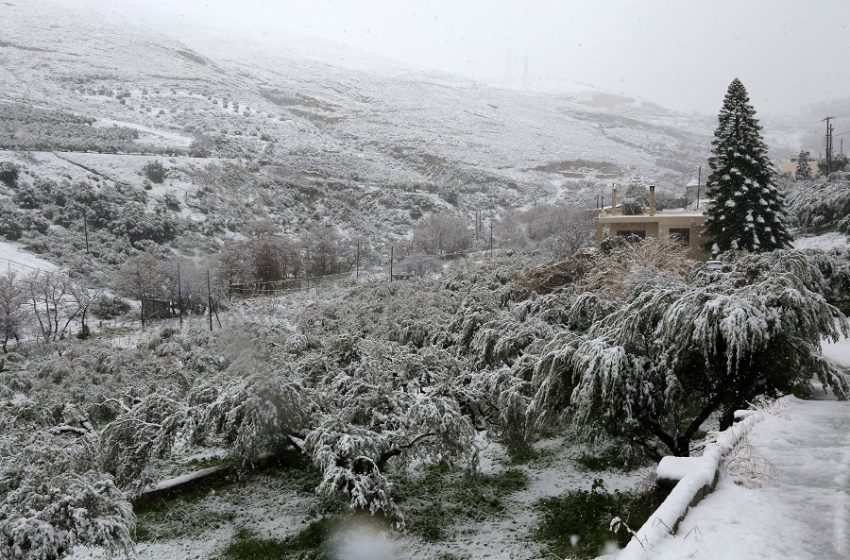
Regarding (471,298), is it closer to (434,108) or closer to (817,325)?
(817,325)

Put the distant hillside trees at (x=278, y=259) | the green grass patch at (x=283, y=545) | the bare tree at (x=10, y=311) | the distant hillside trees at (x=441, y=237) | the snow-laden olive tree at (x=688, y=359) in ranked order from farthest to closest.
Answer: the distant hillside trees at (x=441, y=237)
the distant hillside trees at (x=278, y=259)
the bare tree at (x=10, y=311)
the green grass patch at (x=283, y=545)
the snow-laden olive tree at (x=688, y=359)

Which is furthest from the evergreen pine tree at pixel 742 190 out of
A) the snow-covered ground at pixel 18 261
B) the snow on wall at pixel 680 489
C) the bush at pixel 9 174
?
the bush at pixel 9 174

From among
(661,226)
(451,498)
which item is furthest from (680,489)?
(661,226)

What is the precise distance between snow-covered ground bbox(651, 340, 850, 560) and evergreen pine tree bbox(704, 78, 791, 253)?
19708 millimetres

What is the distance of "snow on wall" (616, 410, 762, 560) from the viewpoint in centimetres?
380

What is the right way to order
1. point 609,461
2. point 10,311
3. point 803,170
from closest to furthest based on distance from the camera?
point 609,461 < point 10,311 < point 803,170

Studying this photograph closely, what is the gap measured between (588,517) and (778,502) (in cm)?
507

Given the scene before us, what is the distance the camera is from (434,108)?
12594cm

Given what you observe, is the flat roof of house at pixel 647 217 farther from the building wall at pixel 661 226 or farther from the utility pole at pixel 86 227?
the utility pole at pixel 86 227

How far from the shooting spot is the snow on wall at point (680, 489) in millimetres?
3801

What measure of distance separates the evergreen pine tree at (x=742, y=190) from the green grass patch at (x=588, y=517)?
17413mm

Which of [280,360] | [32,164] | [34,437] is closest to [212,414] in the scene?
[280,360]

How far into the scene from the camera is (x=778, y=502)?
464 centimetres

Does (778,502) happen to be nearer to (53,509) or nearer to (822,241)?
(53,509)
